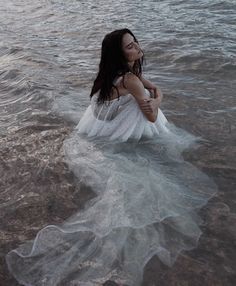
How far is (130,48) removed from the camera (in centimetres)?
481

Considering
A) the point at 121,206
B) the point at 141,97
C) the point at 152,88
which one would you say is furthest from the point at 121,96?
the point at 121,206

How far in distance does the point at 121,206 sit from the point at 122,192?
0.23 meters

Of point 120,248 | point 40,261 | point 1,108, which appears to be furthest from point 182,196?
point 1,108

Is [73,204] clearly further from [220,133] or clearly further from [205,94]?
[205,94]

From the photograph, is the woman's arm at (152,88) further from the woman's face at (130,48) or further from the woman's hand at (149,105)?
the woman's face at (130,48)

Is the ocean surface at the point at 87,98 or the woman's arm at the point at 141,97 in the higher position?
the woman's arm at the point at 141,97

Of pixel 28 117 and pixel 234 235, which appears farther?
pixel 28 117

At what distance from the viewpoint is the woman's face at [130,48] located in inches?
188

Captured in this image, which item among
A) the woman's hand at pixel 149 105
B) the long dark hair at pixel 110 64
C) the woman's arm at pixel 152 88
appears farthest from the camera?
the woman's arm at pixel 152 88

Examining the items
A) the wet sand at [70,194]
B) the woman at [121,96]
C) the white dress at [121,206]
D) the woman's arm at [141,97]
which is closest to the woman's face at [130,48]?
the woman at [121,96]

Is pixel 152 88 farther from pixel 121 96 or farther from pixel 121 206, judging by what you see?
pixel 121 206

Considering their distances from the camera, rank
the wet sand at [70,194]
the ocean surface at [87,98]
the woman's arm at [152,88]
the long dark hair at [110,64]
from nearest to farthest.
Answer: the wet sand at [70,194] → the ocean surface at [87,98] → the long dark hair at [110,64] → the woman's arm at [152,88]

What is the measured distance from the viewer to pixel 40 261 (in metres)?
3.38

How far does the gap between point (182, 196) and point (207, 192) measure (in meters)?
0.28
